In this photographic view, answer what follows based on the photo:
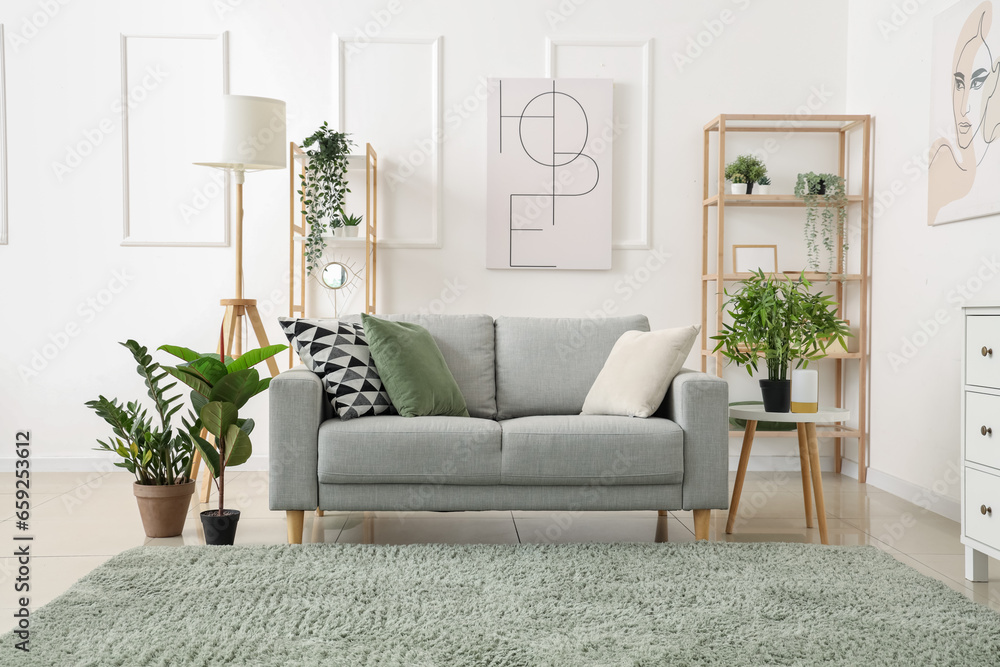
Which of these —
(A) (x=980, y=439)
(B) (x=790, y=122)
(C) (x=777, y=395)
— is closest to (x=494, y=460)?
(C) (x=777, y=395)

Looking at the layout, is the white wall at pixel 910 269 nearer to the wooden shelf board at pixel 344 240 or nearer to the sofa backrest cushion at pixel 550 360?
the sofa backrest cushion at pixel 550 360

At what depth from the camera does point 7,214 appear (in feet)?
13.6

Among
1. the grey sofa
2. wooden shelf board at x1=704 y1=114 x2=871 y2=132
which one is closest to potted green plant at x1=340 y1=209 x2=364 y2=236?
the grey sofa

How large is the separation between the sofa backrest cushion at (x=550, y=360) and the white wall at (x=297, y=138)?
851 millimetres

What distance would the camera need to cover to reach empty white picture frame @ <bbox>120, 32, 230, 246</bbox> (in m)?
4.15

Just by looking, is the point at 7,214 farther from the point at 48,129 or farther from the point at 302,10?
the point at 302,10

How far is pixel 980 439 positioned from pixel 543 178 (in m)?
2.47

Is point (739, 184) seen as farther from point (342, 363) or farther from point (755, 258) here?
point (342, 363)

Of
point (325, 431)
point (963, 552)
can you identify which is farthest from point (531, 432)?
point (963, 552)

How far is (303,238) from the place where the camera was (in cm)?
410

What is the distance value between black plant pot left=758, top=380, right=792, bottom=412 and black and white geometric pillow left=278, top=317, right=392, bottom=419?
142 centimetres

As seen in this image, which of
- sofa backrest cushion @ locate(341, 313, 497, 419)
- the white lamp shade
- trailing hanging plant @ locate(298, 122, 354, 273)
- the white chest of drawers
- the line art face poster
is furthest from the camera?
the line art face poster

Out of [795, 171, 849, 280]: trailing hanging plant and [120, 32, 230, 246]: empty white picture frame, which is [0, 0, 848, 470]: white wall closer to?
[120, 32, 230, 246]: empty white picture frame

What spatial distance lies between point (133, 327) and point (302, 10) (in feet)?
6.31
